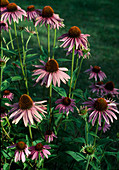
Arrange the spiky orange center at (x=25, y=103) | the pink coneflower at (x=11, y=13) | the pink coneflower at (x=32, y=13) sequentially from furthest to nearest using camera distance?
the pink coneflower at (x=32, y=13) → the pink coneflower at (x=11, y=13) → the spiky orange center at (x=25, y=103)

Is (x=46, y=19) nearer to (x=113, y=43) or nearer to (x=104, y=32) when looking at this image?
(x=113, y=43)

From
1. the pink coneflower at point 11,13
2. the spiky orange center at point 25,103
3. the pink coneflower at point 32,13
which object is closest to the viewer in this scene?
the spiky orange center at point 25,103

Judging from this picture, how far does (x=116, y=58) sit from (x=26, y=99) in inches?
118

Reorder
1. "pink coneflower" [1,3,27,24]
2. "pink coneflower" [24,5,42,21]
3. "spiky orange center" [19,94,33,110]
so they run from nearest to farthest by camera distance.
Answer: "spiky orange center" [19,94,33,110]
"pink coneflower" [1,3,27,24]
"pink coneflower" [24,5,42,21]

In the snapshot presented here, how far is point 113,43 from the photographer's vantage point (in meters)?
4.26

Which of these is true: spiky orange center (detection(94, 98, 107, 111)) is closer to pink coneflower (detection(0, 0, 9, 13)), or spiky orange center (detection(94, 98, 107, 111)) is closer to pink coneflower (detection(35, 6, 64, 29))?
pink coneflower (detection(35, 6, 64, 29))

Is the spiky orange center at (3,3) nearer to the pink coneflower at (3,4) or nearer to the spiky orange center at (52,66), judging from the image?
the pink coneflower at (3,4)

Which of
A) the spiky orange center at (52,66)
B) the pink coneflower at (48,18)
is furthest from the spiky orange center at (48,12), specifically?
the spiky orange center at (52,66)

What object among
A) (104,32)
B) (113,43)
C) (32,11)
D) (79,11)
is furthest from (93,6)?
(32,11)

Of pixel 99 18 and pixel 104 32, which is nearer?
pixel 104 32

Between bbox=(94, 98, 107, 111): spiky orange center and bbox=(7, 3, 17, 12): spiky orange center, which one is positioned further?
bbox=(7, 3, 17, 12): spiky orange center

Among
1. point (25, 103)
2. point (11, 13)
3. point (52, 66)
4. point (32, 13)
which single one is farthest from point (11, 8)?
point (25, 103)

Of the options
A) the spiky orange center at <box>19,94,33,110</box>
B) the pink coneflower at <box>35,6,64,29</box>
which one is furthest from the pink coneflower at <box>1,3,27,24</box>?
the spiky orange center at <box>19,94,33,110</box>

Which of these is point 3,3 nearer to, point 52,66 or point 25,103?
point 52,66
